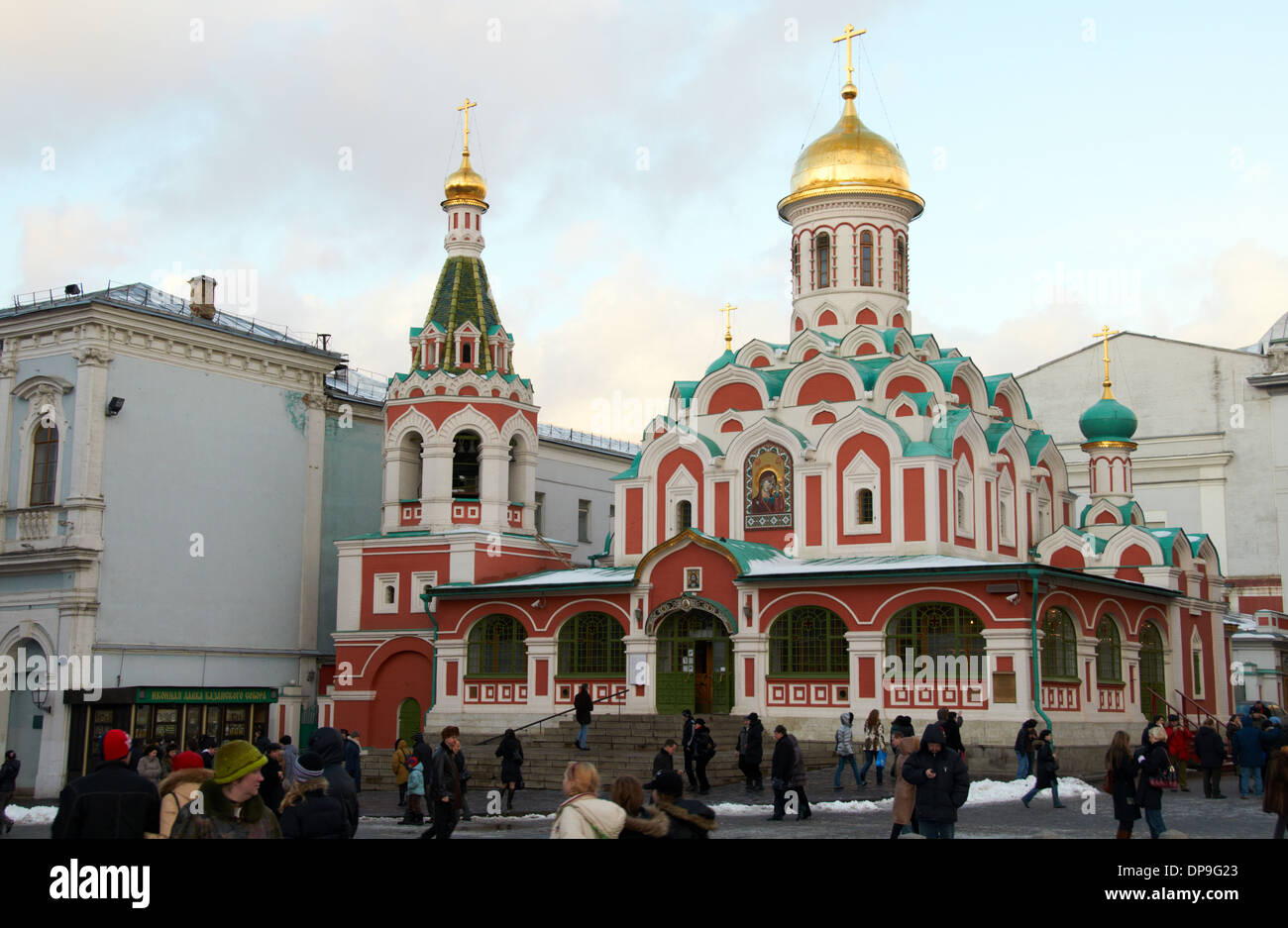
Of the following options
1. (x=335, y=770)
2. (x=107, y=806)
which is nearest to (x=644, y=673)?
(x=335, y=770)

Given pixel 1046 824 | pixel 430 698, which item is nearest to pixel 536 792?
pixel 430 698

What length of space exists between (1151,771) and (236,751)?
9.38 m

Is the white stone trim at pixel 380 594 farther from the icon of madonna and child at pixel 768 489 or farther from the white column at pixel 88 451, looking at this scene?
the icon of madonna and child at pixel 768 489

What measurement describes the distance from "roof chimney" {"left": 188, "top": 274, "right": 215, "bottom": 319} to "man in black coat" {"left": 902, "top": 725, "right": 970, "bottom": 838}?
26448 mm

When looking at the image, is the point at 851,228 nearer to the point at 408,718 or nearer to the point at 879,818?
the point at 408,718

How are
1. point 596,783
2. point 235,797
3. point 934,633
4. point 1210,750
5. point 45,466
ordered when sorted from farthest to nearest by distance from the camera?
point 45,466
point 934,633
point 1210,750
point 596,783
point 235,797

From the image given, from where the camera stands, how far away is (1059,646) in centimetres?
2708

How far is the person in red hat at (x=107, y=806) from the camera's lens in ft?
23.5

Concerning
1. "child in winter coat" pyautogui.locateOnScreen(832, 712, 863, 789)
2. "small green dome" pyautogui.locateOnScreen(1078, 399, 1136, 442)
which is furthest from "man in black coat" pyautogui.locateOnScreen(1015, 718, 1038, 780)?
"small green dome" pyautogui.locateOnScreen(1078, 399, 1136, 442)

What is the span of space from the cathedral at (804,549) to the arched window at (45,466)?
21.2 feet

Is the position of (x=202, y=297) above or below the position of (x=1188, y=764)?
above

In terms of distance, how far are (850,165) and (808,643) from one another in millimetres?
12376

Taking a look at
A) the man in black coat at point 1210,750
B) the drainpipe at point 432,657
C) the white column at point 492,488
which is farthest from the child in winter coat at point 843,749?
the white column at point 492,488
